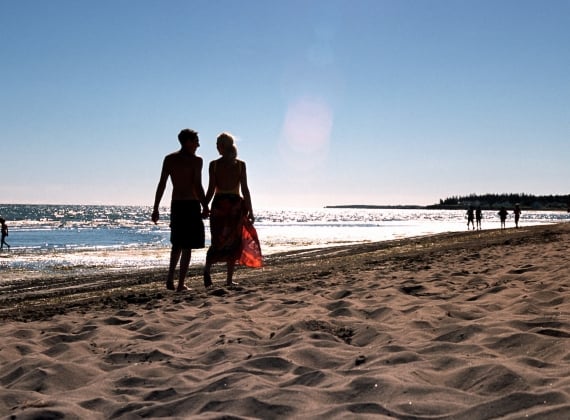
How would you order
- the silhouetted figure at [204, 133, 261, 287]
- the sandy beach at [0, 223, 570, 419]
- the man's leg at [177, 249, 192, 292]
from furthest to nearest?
1. the silhouetted figure at [204, 133, 261, 287]
2. the man's leg at [177, 249, 192, 292]
3. the sandy beach at [0, 223, 570, 419]

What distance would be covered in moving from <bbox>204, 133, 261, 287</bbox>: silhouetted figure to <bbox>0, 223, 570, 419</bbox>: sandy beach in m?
1.18

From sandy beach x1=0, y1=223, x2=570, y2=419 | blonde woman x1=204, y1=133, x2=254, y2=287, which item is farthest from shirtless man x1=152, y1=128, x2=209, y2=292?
sandy beach x1=0, y1=223, x2=570, y2=419

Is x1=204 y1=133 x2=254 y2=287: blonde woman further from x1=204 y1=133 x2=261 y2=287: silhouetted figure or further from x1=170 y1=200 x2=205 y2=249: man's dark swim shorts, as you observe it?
x1=170 y1=200 x2=205 y2=249: man's dark swim shorts

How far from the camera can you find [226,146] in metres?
6.93

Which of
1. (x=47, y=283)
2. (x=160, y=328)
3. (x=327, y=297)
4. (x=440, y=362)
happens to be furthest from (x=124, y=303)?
(x=47, y=283)

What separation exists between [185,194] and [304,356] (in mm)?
3823

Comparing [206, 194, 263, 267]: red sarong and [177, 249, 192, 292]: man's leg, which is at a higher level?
[206, 194, 263, 267]: red sarong

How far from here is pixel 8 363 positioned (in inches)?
137

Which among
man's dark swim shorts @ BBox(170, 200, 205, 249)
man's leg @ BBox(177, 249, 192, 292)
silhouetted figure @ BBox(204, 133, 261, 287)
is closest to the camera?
man's dark swim shorts @ BBox(170, 200, 205, 249)

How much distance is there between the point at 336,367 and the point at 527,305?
2.13 metres

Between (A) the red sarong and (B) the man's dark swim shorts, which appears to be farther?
(A) the red sarong

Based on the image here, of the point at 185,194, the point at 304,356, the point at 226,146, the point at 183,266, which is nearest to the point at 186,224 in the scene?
the point at 185,194

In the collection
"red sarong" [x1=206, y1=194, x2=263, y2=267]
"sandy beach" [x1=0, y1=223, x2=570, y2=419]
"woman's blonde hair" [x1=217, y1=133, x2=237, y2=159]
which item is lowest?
"sandy beach" [x1=0, y1=223, x2=570, y2=419]

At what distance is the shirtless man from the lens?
6598mm
